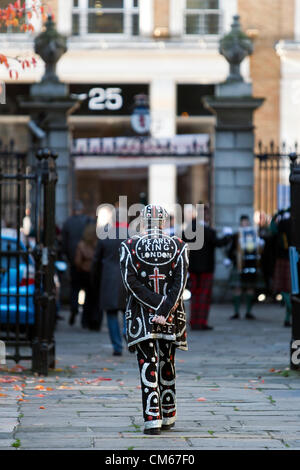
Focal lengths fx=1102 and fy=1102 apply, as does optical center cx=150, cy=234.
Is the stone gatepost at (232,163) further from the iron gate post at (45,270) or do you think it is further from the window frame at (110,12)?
the window frame at (110,12)

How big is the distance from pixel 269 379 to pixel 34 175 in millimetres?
3247

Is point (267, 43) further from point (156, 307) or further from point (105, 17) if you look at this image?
point (156, 307)

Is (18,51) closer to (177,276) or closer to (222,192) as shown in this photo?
(222,192)

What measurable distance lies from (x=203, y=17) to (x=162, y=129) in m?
3.22

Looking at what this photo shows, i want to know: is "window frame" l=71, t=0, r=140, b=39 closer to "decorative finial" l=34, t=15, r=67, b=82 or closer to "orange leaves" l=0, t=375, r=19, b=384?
"decorative finial" l=34, t=15, r=67, b=82

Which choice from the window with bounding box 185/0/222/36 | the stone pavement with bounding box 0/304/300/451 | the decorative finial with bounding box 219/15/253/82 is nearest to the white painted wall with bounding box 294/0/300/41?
the window with bounding box 185/0/222/36

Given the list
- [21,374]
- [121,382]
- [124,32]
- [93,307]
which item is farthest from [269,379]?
[124,32]

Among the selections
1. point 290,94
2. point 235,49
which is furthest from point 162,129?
point 235,49

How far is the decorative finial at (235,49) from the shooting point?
→ 20344 millimetres

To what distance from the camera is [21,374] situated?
37.4 feet

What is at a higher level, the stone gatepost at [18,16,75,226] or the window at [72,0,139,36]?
the window at [72,0,139,36]

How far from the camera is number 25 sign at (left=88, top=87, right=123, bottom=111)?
1113 inches

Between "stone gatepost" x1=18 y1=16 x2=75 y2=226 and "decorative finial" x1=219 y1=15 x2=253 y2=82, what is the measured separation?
3003mm

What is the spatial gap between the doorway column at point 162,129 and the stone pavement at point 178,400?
1379 centimetres
